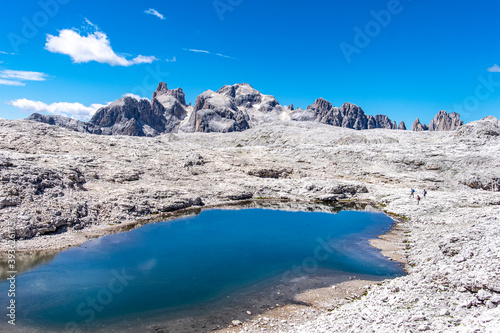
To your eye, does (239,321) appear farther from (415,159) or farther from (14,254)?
(415,159)

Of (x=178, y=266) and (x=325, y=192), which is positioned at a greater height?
(x=325, y=192)

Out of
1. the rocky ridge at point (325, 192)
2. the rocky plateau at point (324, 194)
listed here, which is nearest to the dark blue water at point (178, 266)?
the rocky plateau at point (324, 194)

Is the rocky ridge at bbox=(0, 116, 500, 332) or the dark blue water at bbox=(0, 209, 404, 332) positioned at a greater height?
the rocky ridge at bbox=(0, 116, 500, 332)

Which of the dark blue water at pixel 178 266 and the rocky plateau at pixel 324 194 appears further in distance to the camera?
the dark blue water at pixel 178 266

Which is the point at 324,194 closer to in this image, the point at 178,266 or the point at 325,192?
the point at 325,192

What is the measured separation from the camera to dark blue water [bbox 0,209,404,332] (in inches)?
826

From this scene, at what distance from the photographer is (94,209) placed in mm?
42531

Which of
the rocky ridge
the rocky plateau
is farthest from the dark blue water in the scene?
the rocky ridge

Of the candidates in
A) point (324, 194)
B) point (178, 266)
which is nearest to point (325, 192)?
point (324, 194)

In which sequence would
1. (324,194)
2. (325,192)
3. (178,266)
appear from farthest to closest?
1. (325,192)
2. (324,194)
3. (178,266)

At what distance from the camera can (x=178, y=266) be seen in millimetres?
28562

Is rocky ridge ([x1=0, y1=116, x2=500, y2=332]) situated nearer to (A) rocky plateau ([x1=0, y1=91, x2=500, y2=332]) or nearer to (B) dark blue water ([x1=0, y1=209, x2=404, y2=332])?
(A) rocky plateau ([x1=0, y1=91, x2=500, y2=332])

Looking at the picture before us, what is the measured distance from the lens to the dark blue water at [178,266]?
20969 mm

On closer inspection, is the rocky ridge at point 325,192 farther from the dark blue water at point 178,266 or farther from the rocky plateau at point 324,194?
the dark blue water at point 178,266
